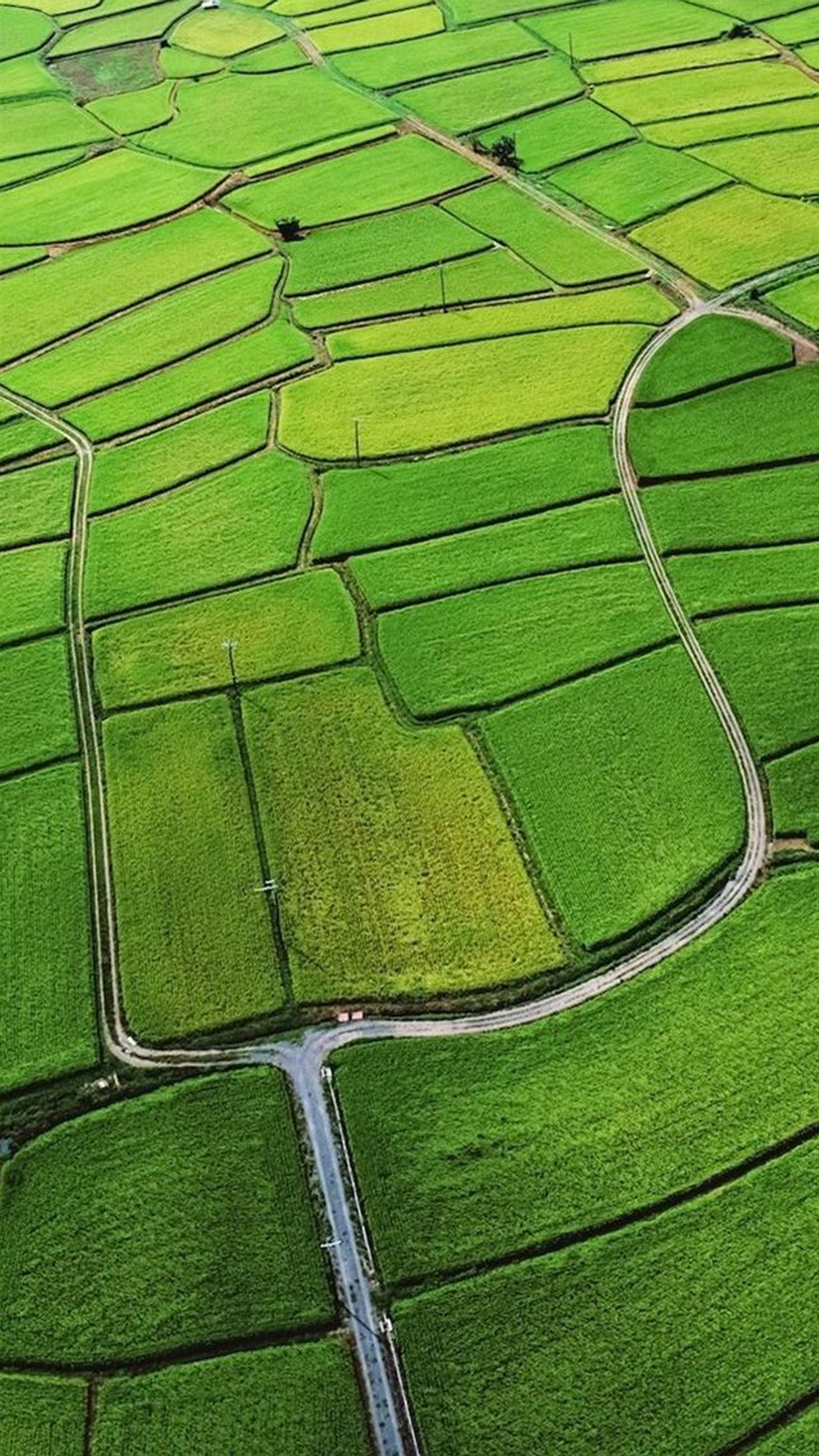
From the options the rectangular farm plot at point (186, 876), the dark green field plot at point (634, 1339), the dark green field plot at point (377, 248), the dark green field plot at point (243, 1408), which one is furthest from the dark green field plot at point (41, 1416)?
the dark green field plot at point (377, 248)

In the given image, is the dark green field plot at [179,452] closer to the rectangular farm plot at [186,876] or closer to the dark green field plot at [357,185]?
the rectangular farm plot at [186,876]

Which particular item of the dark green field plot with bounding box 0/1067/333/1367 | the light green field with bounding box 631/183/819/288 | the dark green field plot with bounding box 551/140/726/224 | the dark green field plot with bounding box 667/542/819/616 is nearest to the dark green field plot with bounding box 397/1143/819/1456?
the dark green field plot with bounding box 0/1067/333/1367

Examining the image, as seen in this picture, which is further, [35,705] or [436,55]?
[436,55]

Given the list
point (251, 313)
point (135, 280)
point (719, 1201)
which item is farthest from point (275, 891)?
point (135, 280)

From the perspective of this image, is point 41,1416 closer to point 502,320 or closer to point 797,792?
point 797,792

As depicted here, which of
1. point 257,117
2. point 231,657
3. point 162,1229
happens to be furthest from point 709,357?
point 257,117

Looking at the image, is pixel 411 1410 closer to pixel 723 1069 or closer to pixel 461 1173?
pixel 461 1173

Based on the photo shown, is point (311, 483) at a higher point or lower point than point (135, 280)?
lower
